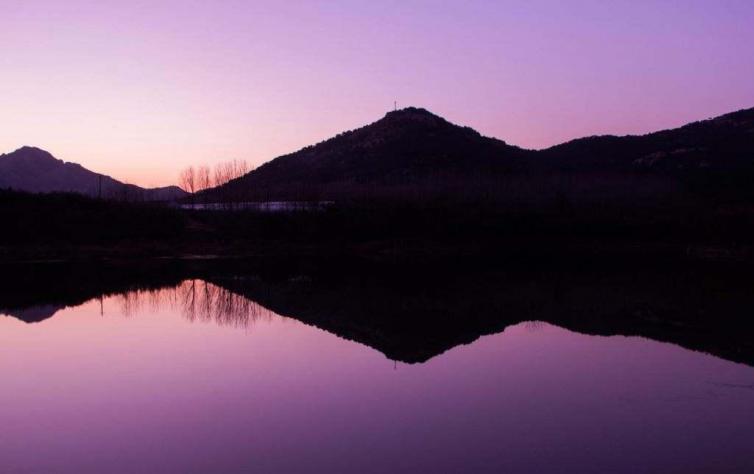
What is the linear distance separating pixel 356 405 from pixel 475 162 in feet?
181

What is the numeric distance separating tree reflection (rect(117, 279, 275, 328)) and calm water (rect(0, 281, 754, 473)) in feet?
5.91

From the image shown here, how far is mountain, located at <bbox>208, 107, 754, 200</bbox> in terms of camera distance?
5009 centimetres

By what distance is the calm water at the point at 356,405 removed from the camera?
6684mm

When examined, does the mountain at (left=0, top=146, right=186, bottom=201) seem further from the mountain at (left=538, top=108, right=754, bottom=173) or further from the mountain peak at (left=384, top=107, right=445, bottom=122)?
the mountain at (left=538, top=108, right=754, bottom=173)

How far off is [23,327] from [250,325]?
478 cm

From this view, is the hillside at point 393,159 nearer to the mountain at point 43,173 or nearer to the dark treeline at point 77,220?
the dark treeline at point 77,220

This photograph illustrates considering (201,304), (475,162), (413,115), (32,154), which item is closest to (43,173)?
(32,154)

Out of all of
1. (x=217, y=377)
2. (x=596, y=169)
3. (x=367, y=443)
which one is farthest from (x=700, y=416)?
(x=596, y=169)

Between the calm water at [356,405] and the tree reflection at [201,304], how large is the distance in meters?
1.80

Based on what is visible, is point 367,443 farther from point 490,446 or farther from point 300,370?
point 300,370

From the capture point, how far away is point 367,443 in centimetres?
713

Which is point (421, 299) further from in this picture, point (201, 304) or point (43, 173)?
point (43, 173)

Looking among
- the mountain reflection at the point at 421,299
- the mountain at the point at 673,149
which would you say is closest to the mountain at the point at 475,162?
the mountain at the point at 673,149

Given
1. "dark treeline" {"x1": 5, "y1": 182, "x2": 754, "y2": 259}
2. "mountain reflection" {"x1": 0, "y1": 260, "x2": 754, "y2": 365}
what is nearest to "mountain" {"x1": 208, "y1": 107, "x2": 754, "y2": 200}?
"dark treeline" {"x1": 5, "y1": 182, "x2": 754, "y2": 259}
